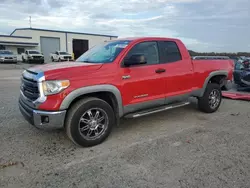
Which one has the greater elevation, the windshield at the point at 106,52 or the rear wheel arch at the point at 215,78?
the windshield at the point at 106,52

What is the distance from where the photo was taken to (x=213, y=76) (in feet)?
19.2

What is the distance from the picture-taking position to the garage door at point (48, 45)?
42.8m

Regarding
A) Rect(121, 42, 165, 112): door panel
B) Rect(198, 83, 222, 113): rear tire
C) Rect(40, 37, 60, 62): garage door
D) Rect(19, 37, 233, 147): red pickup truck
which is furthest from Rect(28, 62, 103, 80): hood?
Rect(40, 37, 60, 62): garage door

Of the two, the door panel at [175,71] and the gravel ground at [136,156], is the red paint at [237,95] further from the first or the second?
the door panel at [175,71]

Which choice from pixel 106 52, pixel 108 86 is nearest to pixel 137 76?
pixel 108 86

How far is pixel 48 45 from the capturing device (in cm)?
4344

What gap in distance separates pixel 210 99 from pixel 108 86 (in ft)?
10.7

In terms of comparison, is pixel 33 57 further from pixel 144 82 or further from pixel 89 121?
pixel 89 121

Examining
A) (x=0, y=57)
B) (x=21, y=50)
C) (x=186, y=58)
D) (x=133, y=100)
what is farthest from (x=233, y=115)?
(x=21, y=50)

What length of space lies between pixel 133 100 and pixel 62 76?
56.0 inches

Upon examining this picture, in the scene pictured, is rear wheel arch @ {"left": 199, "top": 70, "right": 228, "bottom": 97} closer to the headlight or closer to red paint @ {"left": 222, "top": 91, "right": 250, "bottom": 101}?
red paint @ {"left": 222, "top": 91, "right": 250, "bottom": 101}

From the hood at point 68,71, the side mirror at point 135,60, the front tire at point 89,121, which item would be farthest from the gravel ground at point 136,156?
the side mirror at point 135,60

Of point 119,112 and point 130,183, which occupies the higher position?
point 119,112

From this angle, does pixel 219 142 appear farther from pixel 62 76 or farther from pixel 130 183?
pixel 62 76
